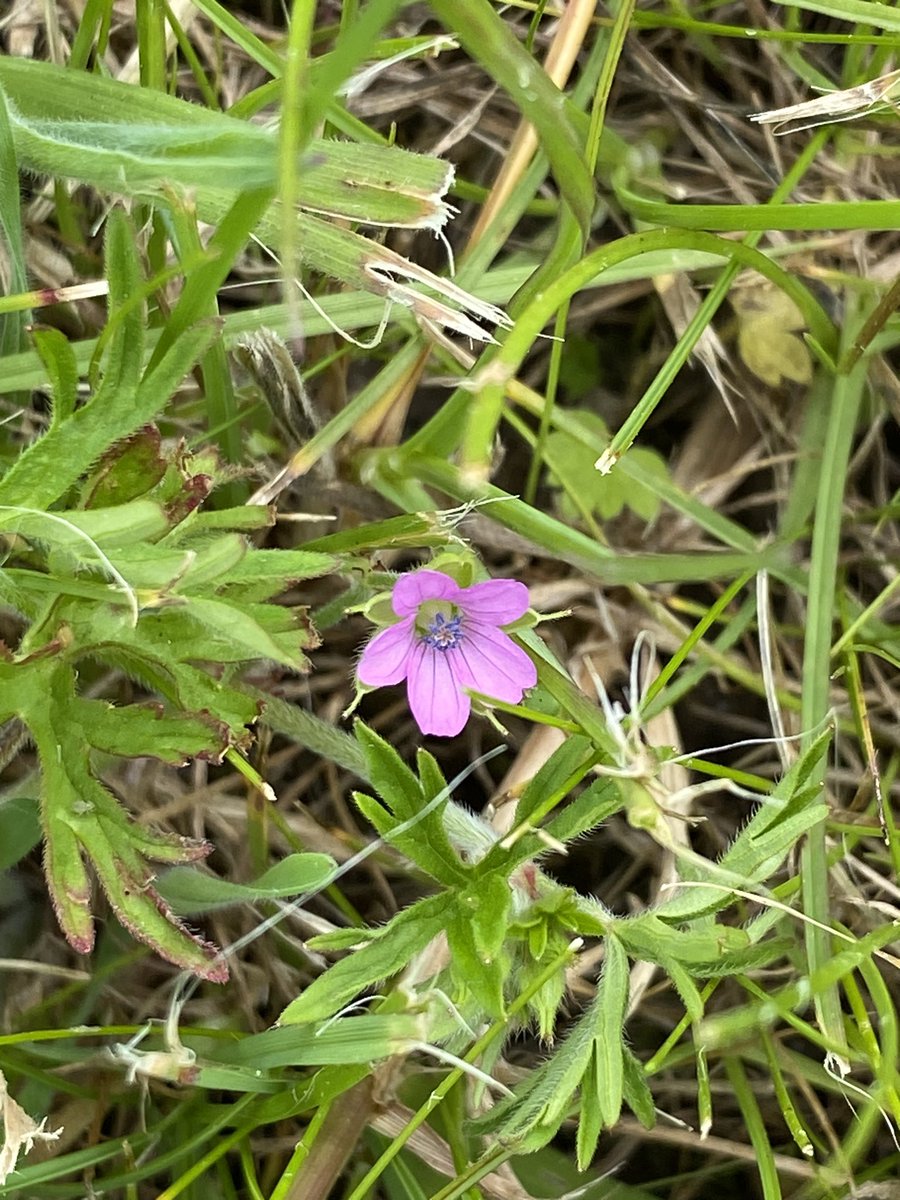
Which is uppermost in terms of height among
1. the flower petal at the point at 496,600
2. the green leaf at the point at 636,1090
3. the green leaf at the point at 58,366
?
the green leaf at the point at 58,366

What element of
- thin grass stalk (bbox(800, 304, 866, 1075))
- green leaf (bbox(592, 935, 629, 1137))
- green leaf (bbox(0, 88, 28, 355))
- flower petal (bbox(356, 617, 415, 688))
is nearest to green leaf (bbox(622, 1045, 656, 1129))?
green leaf (bbox(592, 935, 629, 1137))

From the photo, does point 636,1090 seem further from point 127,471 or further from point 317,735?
point 127,471

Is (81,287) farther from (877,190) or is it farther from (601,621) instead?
(877,190)

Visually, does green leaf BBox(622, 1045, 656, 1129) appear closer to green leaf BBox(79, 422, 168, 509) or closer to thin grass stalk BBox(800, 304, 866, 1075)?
thin grass stalk BBox(800, 304, 866, 1075)

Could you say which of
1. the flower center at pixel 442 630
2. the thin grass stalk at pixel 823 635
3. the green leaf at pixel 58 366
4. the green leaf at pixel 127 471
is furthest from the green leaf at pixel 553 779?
the green leaf at pixel 58 366

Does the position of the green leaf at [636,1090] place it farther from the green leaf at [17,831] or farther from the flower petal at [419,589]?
the green leaf at [17,831]

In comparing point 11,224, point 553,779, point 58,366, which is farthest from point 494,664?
point 11,224
